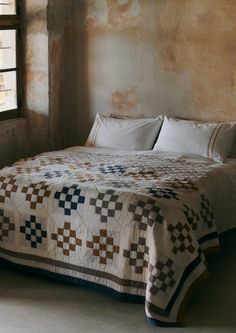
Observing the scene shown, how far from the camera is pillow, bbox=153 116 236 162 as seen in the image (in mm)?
4789

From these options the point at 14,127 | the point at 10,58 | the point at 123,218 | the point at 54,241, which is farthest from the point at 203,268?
the point at 10,58

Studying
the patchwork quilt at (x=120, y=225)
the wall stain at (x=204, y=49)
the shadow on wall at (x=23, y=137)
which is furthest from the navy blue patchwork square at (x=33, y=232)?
the wall stain at (x=204, y=49)

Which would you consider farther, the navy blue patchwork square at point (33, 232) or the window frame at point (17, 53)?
the window frame at point (17, 53)

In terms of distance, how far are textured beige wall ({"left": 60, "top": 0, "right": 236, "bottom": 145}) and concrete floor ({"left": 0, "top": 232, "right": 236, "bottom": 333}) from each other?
1.71 metres

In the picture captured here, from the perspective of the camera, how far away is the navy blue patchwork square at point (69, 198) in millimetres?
3703

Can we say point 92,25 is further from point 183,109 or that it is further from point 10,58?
point 183,109

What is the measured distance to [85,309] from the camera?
3.49m

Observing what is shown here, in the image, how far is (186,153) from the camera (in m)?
4.80

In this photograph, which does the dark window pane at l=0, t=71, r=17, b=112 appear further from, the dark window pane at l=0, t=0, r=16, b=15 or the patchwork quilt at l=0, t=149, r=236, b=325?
the patchwork quilt at l=0, t=149, r=236, b=325

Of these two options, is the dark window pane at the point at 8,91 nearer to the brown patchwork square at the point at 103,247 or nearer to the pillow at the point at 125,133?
Answer: the pillow at the point at 125,133

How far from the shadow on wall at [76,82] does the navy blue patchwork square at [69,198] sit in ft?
6.14

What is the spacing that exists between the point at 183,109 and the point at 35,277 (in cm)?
202

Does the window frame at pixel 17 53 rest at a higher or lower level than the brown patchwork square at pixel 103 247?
higher

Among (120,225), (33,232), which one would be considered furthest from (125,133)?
(120,225)
